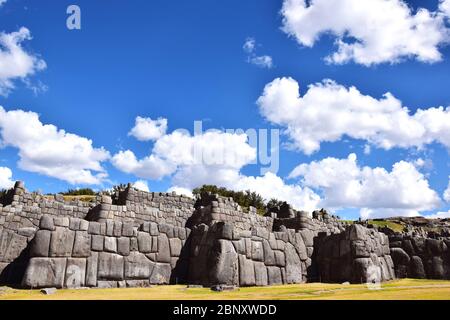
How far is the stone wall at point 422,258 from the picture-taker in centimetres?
1562

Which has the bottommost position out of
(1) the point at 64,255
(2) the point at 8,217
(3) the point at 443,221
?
(1) the point at 64,255

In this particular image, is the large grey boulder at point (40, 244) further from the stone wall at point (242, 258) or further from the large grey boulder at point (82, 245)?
the stone wall at point (242, 258)

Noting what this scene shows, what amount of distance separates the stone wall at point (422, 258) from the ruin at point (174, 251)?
0.12 feet

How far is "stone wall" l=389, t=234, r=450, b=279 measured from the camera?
1562 cm

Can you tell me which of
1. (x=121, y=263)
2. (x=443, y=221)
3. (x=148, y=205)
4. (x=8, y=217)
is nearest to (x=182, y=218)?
(x=148, y=205)

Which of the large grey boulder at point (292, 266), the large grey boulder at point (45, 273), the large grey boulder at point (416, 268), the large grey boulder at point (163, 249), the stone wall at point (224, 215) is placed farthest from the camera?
the stone wall at point (224, 215)

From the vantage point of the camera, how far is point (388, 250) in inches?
639

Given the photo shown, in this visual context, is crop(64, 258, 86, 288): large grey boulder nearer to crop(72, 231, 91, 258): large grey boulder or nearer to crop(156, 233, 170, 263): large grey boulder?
crop(72, 231, 91, 258): large grey boulder

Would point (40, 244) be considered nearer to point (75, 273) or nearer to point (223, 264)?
point (75, 273)

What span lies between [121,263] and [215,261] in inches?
96.5

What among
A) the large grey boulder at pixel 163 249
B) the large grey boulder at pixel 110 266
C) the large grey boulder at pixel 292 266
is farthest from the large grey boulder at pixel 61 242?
the large grey boulder at pixel 292 266

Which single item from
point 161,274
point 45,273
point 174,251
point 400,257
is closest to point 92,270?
point 45,273
